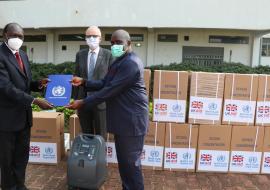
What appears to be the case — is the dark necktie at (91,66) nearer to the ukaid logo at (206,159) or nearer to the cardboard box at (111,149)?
the cardboard box at (111,149)

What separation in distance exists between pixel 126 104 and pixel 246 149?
87.8 inches

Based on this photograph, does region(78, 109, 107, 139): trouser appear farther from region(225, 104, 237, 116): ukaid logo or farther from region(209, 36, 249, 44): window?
region(209, 36, 249, 44): window

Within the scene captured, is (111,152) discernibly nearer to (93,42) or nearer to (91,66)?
(91,66)

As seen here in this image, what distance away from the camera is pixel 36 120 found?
15.8 ft

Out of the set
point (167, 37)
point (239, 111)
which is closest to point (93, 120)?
point (239, 111)

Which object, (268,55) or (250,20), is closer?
(250,20)

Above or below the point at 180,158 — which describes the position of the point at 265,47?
above

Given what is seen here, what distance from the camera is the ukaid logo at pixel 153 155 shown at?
4.71 meters

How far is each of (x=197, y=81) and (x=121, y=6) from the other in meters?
9.04

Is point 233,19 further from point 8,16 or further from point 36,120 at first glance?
point 36,120

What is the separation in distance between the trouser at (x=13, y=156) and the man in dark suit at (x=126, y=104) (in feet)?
2.44

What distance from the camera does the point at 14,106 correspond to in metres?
3.39

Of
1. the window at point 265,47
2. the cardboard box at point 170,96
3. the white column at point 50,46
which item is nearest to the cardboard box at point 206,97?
the cardboard box at point 170,96

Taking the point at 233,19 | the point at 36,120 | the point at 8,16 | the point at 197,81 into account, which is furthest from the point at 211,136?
the point at 8,16
